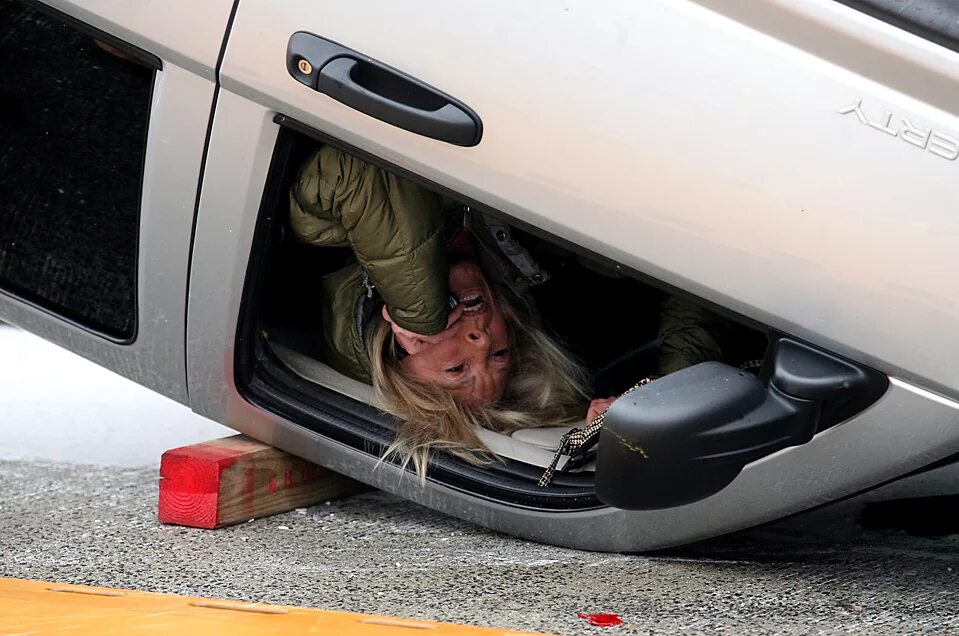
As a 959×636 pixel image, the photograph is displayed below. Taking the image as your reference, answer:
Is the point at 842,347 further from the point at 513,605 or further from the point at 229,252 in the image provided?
the point at 229,252

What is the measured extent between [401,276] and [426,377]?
0.38 m

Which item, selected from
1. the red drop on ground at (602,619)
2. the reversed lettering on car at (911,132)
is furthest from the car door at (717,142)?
the red drop on ground at (602,619)

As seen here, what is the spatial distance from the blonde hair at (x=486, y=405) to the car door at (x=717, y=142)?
0.53 meters

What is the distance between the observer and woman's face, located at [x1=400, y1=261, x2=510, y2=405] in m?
2.14

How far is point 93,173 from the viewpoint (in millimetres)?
1806

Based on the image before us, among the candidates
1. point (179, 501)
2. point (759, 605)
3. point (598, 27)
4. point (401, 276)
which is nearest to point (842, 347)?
point (759, 605)

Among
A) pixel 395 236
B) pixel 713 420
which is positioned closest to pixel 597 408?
pixel 395 236

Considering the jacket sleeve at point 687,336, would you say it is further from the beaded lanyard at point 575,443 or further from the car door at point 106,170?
the car door at point 106,170

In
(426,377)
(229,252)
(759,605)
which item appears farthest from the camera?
(426,377)

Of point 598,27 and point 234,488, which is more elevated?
point 598,27

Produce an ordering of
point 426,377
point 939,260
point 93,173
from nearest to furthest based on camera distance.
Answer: point 939,260 → point 93,173 → point 426,377

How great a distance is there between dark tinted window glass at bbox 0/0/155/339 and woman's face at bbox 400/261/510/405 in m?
0.58

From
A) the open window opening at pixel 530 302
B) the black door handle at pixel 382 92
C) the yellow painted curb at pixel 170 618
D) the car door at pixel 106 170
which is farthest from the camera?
the open window opening at pixel 530 302

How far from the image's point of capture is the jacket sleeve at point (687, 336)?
1979mm
